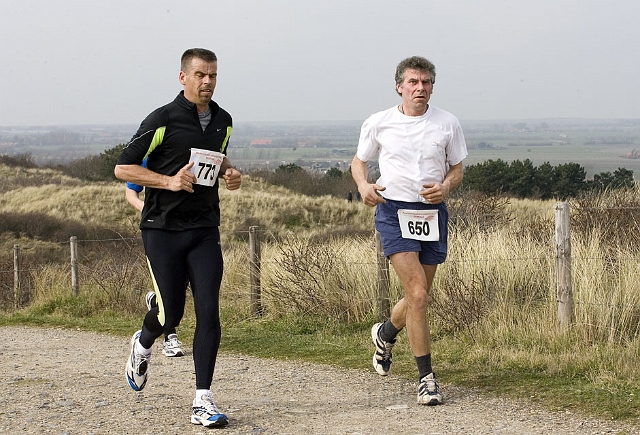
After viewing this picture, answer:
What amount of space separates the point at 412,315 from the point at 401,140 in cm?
120

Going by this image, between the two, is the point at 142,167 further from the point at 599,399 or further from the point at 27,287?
the point at 27,287

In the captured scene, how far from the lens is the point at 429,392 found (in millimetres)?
6430

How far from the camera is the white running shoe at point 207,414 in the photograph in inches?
230

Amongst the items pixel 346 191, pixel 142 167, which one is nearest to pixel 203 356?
pixel 142 167

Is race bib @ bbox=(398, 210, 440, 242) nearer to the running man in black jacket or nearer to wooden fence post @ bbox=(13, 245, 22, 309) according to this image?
the running man in black jacket

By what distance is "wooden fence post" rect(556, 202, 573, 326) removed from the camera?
8.20 m

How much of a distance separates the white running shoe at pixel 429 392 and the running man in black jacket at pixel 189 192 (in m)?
1.44

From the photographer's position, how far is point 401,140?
6520mm

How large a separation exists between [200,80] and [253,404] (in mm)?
2250

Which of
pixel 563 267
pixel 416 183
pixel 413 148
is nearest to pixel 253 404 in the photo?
pixel 416 183

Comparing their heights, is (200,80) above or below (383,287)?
above

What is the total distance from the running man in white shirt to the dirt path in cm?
45

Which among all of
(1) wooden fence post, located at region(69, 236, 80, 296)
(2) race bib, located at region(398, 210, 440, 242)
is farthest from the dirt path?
(1) wooden fence post, located at region(69, 236, 80, 296)

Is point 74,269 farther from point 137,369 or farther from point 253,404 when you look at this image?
point 253,404
